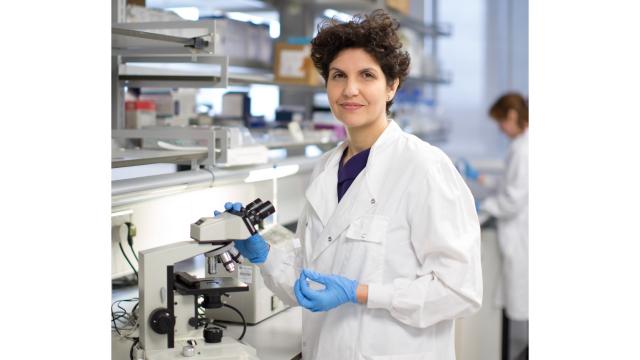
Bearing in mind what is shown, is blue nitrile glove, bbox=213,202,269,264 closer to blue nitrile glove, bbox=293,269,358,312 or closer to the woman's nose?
blue nitrile glove, bbox=293,269,358,312

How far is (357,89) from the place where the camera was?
181cm

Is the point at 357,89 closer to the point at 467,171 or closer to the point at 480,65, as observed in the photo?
the point at 467,171

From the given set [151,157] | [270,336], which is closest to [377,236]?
[270,336]

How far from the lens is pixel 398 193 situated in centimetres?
176

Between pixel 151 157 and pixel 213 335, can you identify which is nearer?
pixel 213 335

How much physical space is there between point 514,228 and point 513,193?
8.8 inches

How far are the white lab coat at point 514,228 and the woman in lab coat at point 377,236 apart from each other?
2.93 meters

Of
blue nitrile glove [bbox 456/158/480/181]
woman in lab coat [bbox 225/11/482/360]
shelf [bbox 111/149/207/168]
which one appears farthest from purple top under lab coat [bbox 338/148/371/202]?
blue nitrile glove [bbox 456/158/480/181]

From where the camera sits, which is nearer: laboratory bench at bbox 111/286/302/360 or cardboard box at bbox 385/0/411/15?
laboratory bench at bbox 111/286/302/360

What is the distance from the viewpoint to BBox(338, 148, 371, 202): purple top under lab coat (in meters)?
1.90

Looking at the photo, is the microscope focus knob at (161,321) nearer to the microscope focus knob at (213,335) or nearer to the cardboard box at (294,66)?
the microscope focus knob at (213,335)

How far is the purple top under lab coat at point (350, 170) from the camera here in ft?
6.24
